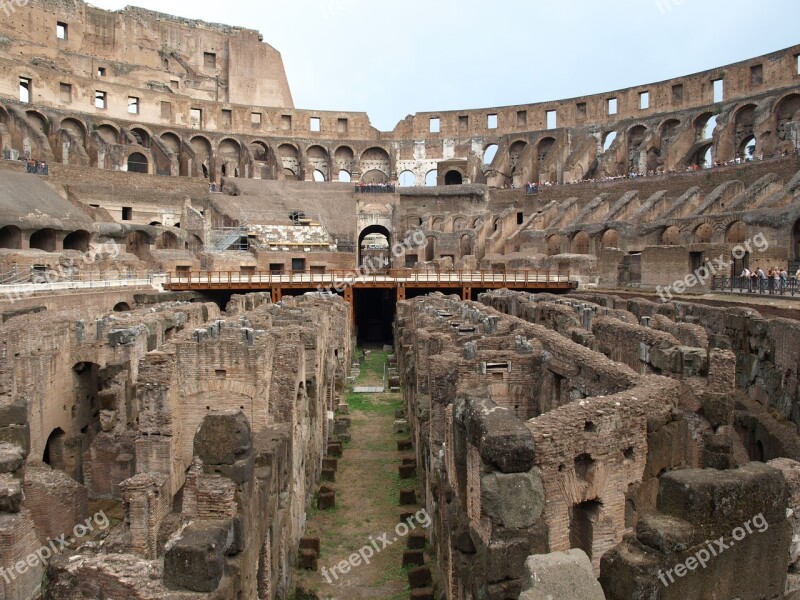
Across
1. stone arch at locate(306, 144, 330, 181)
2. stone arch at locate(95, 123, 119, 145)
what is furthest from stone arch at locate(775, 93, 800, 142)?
stone arch at locate(95, 123, 119, 145)

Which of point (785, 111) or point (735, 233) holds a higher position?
point (785, 111)

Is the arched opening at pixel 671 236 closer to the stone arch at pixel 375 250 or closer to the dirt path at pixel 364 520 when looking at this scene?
the stone arch at pixel 375 250

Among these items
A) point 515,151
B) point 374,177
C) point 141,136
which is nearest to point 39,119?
point 141,136

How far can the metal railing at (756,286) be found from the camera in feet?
62.5

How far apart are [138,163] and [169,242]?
41.2 feet

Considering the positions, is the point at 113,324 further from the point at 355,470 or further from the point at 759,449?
the point at 759,449

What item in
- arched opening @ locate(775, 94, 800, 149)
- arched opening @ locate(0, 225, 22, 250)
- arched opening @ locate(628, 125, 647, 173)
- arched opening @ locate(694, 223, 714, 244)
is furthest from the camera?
arched opening @ locate(628, 125, 647, 173)

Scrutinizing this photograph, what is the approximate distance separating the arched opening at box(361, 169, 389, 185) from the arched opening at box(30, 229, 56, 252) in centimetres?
3282

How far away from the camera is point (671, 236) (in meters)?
36.0

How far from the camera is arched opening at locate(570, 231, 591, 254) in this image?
136ft

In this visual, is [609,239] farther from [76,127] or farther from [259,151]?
[76,127]

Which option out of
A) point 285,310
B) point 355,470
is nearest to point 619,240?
point 285,310

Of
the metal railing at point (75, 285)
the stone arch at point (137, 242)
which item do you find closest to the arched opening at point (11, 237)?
the metal railing at point (75, 285)

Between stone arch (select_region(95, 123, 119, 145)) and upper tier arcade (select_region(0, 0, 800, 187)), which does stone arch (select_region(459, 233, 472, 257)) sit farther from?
stone arch (select_region(95, 123, 119, 145))
